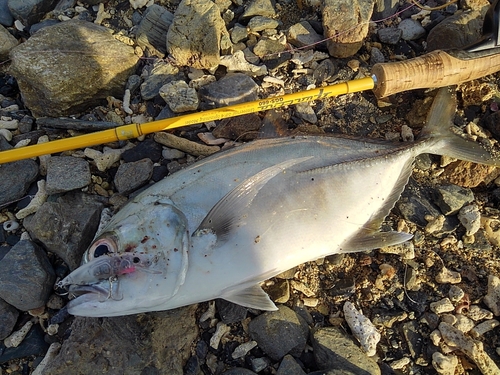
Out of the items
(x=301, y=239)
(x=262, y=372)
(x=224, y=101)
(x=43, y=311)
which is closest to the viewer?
(x=301, y=239)

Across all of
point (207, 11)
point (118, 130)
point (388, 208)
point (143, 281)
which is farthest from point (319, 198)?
point (207, 11)

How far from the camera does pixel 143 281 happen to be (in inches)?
74.2

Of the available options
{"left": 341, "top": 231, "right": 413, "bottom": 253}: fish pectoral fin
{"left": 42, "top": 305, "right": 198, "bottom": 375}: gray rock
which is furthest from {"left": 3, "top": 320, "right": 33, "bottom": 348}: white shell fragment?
{"left": 341, "top": 231, "right": 413, "bottom": 253}: fish pectoral fin

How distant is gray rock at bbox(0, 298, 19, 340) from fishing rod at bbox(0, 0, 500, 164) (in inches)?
34.9

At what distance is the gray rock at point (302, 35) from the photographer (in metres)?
3.01

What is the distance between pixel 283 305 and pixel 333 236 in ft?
1.79

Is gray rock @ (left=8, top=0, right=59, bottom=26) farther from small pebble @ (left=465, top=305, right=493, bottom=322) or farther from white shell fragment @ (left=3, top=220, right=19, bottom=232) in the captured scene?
small pebble @ (left=465, top=305, right=493, bottom=322)

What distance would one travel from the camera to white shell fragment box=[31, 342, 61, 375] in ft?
7.53

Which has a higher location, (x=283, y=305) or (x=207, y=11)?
(x=207, y=11)

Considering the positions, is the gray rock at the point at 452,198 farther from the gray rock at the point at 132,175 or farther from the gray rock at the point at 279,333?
the gray rock at the point at 132,175

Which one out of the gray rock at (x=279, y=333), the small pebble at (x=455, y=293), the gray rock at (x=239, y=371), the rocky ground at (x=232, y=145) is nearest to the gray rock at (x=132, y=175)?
the rocky ground at (x=232, y=145)

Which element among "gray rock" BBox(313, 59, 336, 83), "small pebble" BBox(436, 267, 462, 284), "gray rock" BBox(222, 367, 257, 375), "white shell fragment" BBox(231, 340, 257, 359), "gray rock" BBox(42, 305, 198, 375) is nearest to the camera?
"gray rock" BBox(42, 305, 198, 375)

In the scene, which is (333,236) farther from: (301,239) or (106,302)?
(106,302)

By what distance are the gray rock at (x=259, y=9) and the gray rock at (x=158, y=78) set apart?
0.71m
